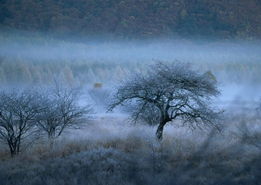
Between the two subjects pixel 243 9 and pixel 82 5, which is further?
pixel 82 5

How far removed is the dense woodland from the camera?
150 m

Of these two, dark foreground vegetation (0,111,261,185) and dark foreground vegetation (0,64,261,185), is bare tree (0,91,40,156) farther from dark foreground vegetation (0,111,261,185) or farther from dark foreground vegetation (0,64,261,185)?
dark foreground vegetation (0,111,261,185)

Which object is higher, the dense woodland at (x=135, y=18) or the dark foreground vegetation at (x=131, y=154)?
the dense woodland at (x=135, y=18)

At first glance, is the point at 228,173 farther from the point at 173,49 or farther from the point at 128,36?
the point at 128,36

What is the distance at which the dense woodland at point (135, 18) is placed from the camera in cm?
15038

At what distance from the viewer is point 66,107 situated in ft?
54.7

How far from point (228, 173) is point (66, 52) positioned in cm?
14016

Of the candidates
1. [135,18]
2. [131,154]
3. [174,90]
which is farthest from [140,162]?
[135,18]

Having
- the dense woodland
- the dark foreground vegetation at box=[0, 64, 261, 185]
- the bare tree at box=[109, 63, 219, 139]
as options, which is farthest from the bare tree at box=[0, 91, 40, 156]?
the dense woodland

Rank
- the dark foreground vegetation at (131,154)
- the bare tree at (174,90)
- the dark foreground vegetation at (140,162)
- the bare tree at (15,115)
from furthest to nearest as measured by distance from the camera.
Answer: the bare tree at (174,90) < the bare tree at (15,115) < the dark foreground vegetation at (131,154) < the dark foreground vegetation at (140,162)

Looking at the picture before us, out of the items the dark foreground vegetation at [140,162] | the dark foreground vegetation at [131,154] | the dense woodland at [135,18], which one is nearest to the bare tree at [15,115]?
the dark foreground vegetation at [131,154]

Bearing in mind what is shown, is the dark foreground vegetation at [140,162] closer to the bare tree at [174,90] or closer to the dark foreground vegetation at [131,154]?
the dark foreground vegetation at [131,154]

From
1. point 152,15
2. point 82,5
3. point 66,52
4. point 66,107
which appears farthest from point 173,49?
point 66,107

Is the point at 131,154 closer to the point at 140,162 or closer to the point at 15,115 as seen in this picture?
the point at 140,162
